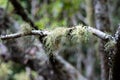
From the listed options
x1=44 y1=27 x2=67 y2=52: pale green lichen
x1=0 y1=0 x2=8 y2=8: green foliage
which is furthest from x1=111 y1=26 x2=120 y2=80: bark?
x1=0 y1=0 x2=8 y2=8: green foliage

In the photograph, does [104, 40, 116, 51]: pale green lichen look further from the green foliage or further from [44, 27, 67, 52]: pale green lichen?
the green foliage

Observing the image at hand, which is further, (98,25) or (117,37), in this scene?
(98,25)

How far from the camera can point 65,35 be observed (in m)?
1.14

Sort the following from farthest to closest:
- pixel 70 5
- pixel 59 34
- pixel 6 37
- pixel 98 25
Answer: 1. pixel 70 5
2. pixel 98 25
3. pixel 6 37
4. pixel 59 34

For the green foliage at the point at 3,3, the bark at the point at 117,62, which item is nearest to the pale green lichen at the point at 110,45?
the bark at the point at 117,62

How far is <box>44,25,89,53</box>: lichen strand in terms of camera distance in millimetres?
1085

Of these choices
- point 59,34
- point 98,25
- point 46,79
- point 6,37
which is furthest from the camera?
point 46,79

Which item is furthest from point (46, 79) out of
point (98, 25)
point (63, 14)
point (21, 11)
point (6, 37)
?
point (63, 14)

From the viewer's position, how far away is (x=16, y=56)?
7.61 ft

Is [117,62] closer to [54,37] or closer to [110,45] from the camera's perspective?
[110,45]

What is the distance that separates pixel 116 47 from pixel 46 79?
4.37ft

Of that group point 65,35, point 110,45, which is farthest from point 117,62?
point 65,35

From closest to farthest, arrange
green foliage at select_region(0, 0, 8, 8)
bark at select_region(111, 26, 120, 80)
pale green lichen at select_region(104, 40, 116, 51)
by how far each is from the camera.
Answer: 1. bark at select_region(111, 26, 120, 80)
2. pale green lichen at select_region(104, 40, 116, 51)
3. green foliage at select_region(0, 0, 8, 8)

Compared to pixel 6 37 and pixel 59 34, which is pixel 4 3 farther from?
pixel 59 34
